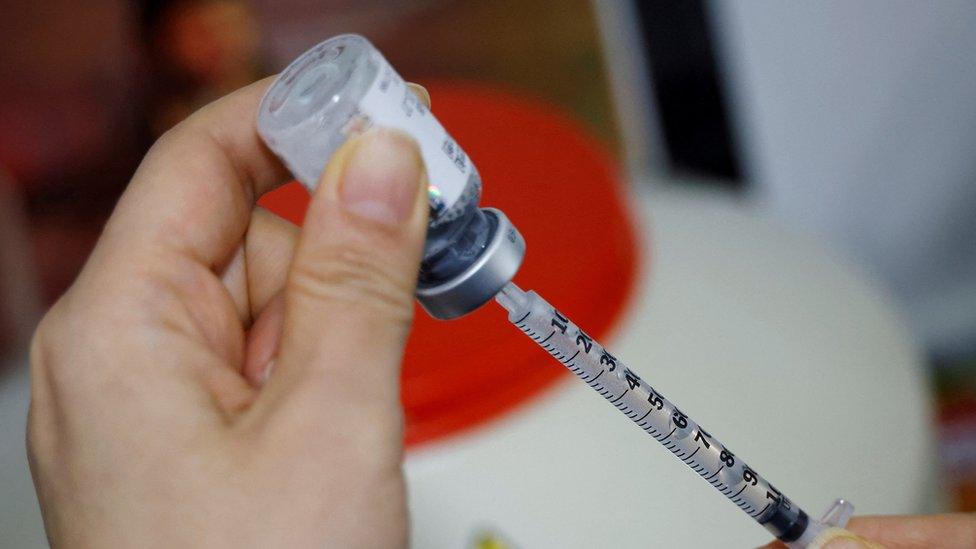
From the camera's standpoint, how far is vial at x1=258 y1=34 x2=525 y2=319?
0.37 metres

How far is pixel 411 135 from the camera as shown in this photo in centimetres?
38

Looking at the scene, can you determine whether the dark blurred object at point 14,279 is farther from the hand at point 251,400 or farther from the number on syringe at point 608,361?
the number on syringe at point 608,361

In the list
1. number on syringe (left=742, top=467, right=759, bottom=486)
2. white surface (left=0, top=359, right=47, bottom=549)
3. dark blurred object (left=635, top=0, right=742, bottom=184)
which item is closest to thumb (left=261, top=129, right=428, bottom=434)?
number on syringe (left=742, top=467, right=759, bottom=486)

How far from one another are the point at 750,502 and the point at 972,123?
2.50 feet

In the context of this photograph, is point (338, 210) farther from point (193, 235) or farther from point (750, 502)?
point (750, 502)

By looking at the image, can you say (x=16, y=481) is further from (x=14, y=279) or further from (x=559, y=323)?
(x=559, y=323)

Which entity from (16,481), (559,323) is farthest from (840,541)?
(16,481)

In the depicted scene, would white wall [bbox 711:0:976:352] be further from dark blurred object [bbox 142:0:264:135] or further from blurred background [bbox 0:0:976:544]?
dark blurred object [bbox 142:0:264:135]

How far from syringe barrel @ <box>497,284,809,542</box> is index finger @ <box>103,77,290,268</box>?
0.46 ft

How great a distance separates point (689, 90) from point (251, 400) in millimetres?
788

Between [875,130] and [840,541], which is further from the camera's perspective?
[875,130]

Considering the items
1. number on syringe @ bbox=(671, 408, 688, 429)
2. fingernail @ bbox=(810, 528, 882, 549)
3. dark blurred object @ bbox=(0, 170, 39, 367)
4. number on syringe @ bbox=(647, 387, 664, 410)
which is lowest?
dark blurred object @ bbox=(0, 170, 39, 367)

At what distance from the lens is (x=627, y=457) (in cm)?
62

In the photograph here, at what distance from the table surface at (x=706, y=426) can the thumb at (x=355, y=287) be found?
0.81 ft
